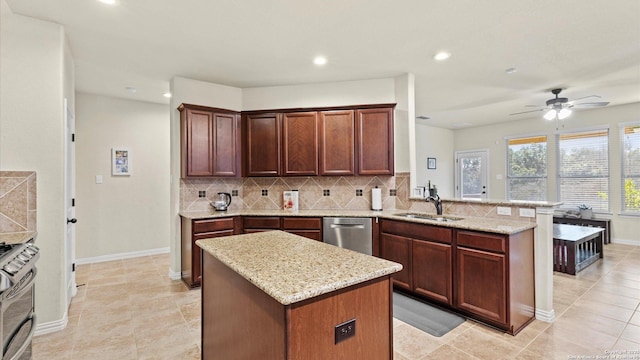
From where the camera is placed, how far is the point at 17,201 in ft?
8.04

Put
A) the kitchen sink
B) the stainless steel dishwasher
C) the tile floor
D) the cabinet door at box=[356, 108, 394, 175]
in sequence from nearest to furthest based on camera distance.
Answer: the tile floor < the kitchen sink < the stainless steel dishwasher < the cabinet door at box=[356, 108, 394, 175]

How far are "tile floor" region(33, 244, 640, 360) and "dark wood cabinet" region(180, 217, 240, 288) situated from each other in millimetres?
178

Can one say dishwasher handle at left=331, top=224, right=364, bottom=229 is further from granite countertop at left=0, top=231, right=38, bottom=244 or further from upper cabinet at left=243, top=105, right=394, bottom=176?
granite countertop at left=0, top=231, right=38, bottom=244

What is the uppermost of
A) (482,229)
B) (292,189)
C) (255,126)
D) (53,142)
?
(255,126)

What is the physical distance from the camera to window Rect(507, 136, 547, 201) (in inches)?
266

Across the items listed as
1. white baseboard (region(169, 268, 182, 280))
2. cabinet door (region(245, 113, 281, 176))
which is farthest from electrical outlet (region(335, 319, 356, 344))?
white baseboard (region(169, 268, 182, 280))

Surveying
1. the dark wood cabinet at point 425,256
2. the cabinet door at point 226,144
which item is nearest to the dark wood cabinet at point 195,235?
the cabinet door at point 226,144

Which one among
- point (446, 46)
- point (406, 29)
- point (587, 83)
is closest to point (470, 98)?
point (587, 83)

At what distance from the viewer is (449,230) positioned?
286 cm

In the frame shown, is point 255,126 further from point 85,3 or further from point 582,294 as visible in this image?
point 582,294

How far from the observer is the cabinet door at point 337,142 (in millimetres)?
4059

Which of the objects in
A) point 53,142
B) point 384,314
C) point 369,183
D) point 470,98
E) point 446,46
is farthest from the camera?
point 470,98

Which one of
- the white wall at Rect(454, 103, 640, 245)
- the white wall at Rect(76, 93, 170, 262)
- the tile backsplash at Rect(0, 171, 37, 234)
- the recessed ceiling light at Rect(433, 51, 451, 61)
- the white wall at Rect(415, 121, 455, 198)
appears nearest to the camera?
the tile backsplash at Rect(0, 171, 37, 234)

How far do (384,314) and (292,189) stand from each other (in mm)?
3187
